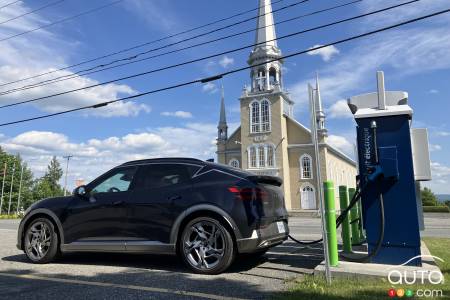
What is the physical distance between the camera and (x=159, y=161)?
20.4 ft

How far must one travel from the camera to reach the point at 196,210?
5.45m

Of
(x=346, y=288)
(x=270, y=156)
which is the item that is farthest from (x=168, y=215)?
(x=270, y=156)

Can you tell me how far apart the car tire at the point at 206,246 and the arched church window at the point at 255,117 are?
40647 mm

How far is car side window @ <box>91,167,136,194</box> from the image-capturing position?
243 inches

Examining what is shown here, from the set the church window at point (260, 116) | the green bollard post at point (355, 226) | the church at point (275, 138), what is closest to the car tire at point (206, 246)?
the green bollard post at point (355, 226)

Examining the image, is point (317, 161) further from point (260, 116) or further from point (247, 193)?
point (260, 116)

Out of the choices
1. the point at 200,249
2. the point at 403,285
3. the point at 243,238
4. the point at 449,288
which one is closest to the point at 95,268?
the point at 200,249

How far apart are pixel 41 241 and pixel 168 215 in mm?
2395

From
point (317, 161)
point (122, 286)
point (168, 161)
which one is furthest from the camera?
point (168, 161)

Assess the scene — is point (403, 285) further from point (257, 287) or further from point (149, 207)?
point (149, 207)

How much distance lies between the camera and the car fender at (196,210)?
521cm

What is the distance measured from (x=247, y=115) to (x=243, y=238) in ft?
137

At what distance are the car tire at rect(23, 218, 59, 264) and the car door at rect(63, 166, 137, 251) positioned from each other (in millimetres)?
291

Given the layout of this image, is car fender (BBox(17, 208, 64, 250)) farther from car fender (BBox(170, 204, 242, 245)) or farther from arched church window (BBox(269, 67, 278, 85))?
arched church window (BBox(269, 67, 278, 85))
